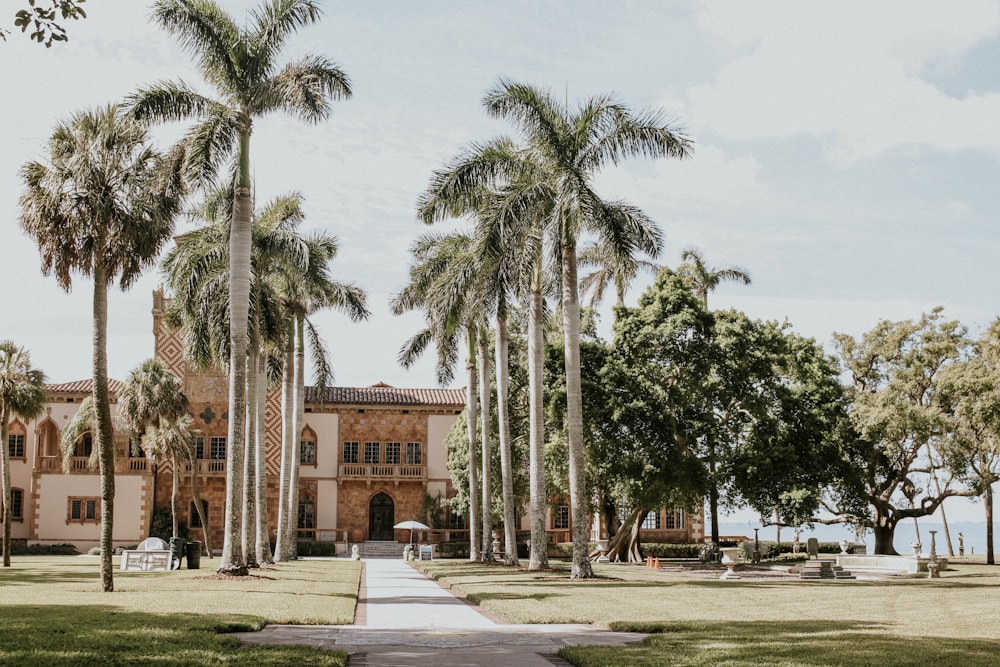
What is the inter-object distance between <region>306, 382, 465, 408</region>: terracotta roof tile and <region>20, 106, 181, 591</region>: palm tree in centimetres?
3478

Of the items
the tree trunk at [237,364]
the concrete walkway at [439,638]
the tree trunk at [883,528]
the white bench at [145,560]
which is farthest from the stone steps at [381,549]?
the concrete walkway at [439,638]

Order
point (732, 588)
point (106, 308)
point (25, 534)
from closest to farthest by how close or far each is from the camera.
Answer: point (106, 308), point (732, 588), point (25, 534)

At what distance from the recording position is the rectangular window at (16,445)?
2056 inches

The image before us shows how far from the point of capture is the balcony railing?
178 feet

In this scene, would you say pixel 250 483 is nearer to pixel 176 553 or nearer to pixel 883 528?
pixel 176 553

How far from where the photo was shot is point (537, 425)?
1091 inches

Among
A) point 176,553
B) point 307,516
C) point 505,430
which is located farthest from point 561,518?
point 176,553

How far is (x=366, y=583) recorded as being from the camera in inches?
1035

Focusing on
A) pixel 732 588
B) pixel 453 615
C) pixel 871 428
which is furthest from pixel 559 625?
pixel 871 428

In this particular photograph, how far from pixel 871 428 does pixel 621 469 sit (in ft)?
27.6

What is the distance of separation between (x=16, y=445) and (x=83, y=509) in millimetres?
4991

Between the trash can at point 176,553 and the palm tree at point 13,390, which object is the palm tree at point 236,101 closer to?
the trash can at point 176,553

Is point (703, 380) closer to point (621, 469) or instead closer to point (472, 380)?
point (621, 469)

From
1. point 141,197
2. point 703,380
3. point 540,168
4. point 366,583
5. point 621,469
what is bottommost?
point 366,583
